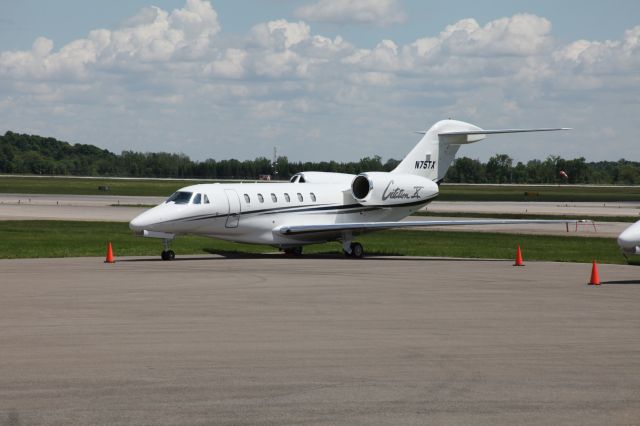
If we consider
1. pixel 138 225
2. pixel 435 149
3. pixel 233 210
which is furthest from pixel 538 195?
pixel 138 225

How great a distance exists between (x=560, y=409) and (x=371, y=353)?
3965 millimetres

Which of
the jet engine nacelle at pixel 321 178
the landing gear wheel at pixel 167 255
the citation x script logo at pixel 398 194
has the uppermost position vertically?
the jet engine nacelle at pixel 321 178

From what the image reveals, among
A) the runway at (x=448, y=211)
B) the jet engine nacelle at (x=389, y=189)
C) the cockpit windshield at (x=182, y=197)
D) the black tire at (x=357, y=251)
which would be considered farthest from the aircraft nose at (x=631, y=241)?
the runway at (x=448, y=211)

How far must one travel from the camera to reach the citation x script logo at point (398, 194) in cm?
3809

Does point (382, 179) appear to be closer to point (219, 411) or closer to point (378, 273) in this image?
point (378, 273)

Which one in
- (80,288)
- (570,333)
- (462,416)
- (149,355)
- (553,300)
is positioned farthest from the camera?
(80,288)

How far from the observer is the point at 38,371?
12867 millimetres

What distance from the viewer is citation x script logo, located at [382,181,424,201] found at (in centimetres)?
3809

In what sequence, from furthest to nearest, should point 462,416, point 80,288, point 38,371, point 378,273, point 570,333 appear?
1. point 378,273
2. point 80,288
3. point 570,333
4. point 38,371
5. point 462,416

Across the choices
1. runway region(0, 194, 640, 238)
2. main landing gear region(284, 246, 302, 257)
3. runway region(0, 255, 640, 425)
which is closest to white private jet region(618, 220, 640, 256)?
runway region(0, 255, 640, 425)

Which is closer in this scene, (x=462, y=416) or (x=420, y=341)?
(x=462, y=416)

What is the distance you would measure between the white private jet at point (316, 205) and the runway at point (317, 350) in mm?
7459

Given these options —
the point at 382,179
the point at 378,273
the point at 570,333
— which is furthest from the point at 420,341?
the point at 382,179

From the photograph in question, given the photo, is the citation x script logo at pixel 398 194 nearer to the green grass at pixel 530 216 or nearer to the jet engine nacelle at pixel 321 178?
the jet engine nacelle at pixel 321 178
